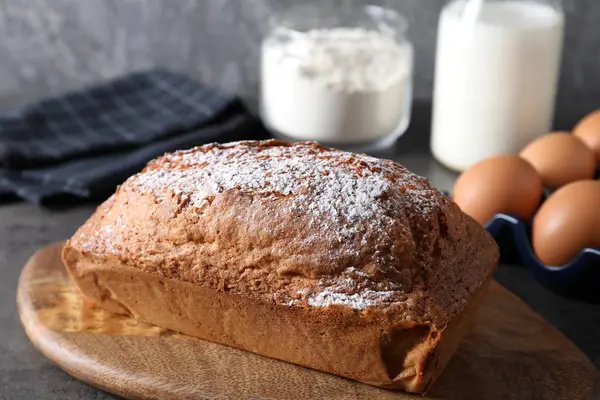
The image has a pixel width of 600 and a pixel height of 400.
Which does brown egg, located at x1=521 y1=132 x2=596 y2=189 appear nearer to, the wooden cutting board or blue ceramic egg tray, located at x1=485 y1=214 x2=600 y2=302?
blue ceramic egg tray, located at x1=485 y1=214 x2=600 y2=302

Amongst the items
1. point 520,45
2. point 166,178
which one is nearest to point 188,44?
point 520,45

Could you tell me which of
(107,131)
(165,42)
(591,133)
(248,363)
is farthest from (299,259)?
(165,42)

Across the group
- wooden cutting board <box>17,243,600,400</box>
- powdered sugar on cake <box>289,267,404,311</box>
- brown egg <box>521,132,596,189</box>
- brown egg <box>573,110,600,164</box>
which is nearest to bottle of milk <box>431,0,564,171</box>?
brown egg <box>573,110,600,164</box>

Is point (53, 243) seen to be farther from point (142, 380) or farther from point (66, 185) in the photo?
point (142, 380)

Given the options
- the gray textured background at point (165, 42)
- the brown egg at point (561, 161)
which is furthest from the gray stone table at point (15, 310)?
the gray textured background at point (165, 42)

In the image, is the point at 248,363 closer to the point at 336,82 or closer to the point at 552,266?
the point at 552,266
